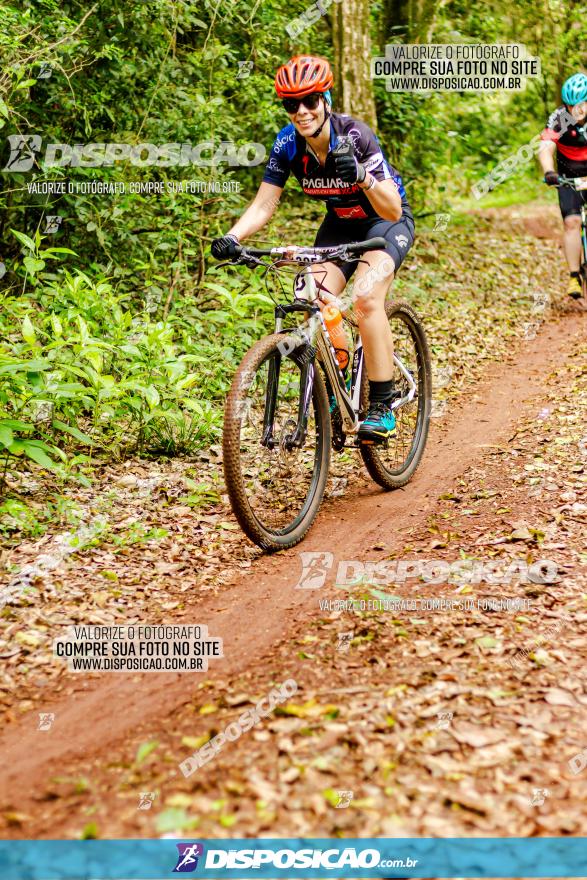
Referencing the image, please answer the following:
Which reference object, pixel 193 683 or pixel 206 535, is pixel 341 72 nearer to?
pixel 206 535

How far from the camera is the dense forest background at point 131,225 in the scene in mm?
6008

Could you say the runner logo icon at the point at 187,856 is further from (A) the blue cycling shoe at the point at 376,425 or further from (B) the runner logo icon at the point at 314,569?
(A) the blue cycling shoe at the point at 376,425

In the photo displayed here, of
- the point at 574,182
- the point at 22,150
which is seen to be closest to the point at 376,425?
the point at 22,150

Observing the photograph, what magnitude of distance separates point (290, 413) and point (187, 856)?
111 inches

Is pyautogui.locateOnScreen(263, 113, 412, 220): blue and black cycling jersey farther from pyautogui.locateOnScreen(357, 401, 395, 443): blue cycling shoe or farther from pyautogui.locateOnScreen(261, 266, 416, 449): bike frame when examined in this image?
pyautogui.locateOnScreen(357, 401, 395, 443): blue cycling shoe

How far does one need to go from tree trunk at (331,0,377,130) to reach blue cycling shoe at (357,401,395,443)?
625cm

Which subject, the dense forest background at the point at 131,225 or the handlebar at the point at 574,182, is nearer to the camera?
the dense forest background at the point at 131,225

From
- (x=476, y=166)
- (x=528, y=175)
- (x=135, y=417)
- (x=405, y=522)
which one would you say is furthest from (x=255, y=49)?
(x=528, y=175)

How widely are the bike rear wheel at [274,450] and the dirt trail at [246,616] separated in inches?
8.9

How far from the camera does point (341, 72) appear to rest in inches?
416

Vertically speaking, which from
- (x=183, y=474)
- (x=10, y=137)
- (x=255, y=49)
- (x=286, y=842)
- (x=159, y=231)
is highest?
(x=255, y=49)

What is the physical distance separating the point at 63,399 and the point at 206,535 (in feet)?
4.87

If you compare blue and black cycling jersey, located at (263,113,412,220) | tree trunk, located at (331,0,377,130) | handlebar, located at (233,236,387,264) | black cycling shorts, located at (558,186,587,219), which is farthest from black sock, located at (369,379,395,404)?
tree trunk, located at (331,0,377,130)

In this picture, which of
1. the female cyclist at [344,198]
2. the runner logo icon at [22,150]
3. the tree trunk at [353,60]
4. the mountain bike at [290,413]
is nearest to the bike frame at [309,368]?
the mountain bike at [290,413]
